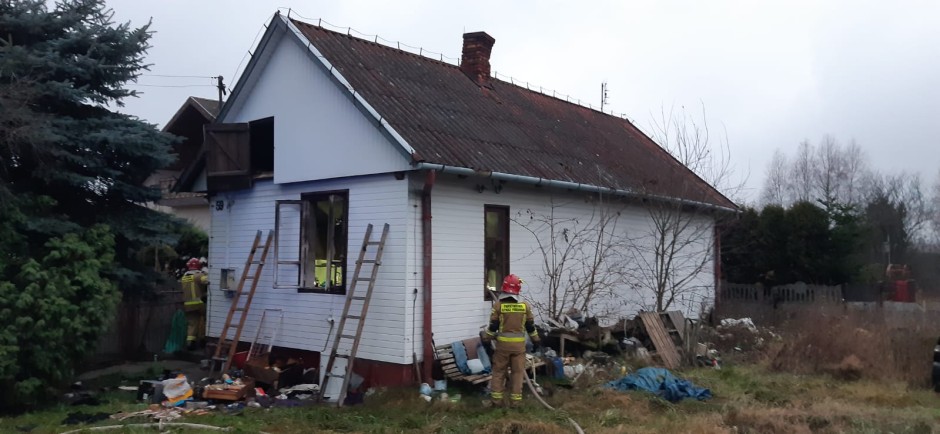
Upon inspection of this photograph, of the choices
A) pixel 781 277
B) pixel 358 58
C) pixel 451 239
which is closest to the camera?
pixel 451 239

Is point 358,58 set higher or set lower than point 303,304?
higher

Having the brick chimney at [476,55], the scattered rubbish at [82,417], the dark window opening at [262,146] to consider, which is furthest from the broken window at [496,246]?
the scattered rubbish at [82,417]

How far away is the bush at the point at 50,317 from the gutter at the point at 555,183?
14.9 feet

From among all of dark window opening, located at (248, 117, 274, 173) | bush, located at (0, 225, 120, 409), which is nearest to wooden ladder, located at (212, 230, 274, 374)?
dark window opening, located at (248, 117, 274, 173)

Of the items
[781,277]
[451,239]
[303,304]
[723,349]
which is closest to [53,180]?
[303,304]

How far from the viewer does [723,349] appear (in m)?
14.5

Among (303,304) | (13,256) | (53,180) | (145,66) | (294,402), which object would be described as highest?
(145,66)

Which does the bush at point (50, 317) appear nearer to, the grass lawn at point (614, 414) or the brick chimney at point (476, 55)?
the grass lawn at point (614, 414)

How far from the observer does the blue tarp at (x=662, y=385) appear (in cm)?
995

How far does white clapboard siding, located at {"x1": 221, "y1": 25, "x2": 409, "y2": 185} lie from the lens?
35.6 feet

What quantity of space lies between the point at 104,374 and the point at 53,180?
3165mm

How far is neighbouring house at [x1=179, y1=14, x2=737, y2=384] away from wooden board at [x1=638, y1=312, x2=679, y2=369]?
1159mm

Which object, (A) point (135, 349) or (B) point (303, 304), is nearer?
(B) point (303, 304)

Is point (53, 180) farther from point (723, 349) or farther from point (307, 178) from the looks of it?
point (723, 349)
